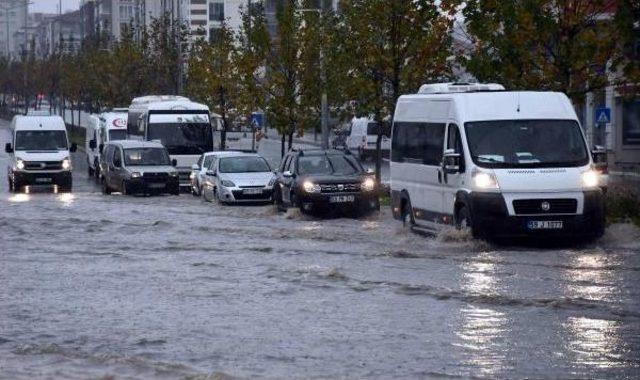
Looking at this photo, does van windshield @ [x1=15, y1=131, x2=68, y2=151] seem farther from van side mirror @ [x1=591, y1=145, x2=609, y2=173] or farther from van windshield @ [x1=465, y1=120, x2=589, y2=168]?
van side mirror @ [x1=591, y1=145, x2=609, y2=173]

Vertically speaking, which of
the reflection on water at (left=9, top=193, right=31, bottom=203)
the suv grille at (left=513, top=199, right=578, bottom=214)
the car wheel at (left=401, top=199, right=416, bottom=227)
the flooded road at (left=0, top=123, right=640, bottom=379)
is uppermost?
the suv grille at (left=513, top=199, right=578, bottom=214)

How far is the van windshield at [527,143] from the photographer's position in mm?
22781

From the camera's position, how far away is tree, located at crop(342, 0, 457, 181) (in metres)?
39.8

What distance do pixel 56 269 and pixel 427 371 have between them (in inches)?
444

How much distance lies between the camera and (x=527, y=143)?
907 inches

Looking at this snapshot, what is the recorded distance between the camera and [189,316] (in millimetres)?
15797

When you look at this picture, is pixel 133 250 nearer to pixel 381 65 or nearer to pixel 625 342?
pixel 625 342

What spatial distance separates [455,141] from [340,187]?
8.50 meters

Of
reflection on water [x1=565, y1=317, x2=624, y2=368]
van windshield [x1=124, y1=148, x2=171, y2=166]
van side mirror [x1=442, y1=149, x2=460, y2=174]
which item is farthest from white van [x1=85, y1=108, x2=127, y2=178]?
reflection on water [x1=565, y1=317, x2=624, y2=368]

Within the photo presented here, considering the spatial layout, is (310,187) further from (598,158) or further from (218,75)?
(218,75)

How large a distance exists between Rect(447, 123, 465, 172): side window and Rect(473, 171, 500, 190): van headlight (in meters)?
0.49

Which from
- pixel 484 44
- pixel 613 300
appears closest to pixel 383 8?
pixel 484 44

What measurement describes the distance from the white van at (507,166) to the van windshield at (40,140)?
2751 centimetres

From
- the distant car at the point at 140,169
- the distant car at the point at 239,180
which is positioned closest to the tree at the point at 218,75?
the distant car at the point at 140,169
